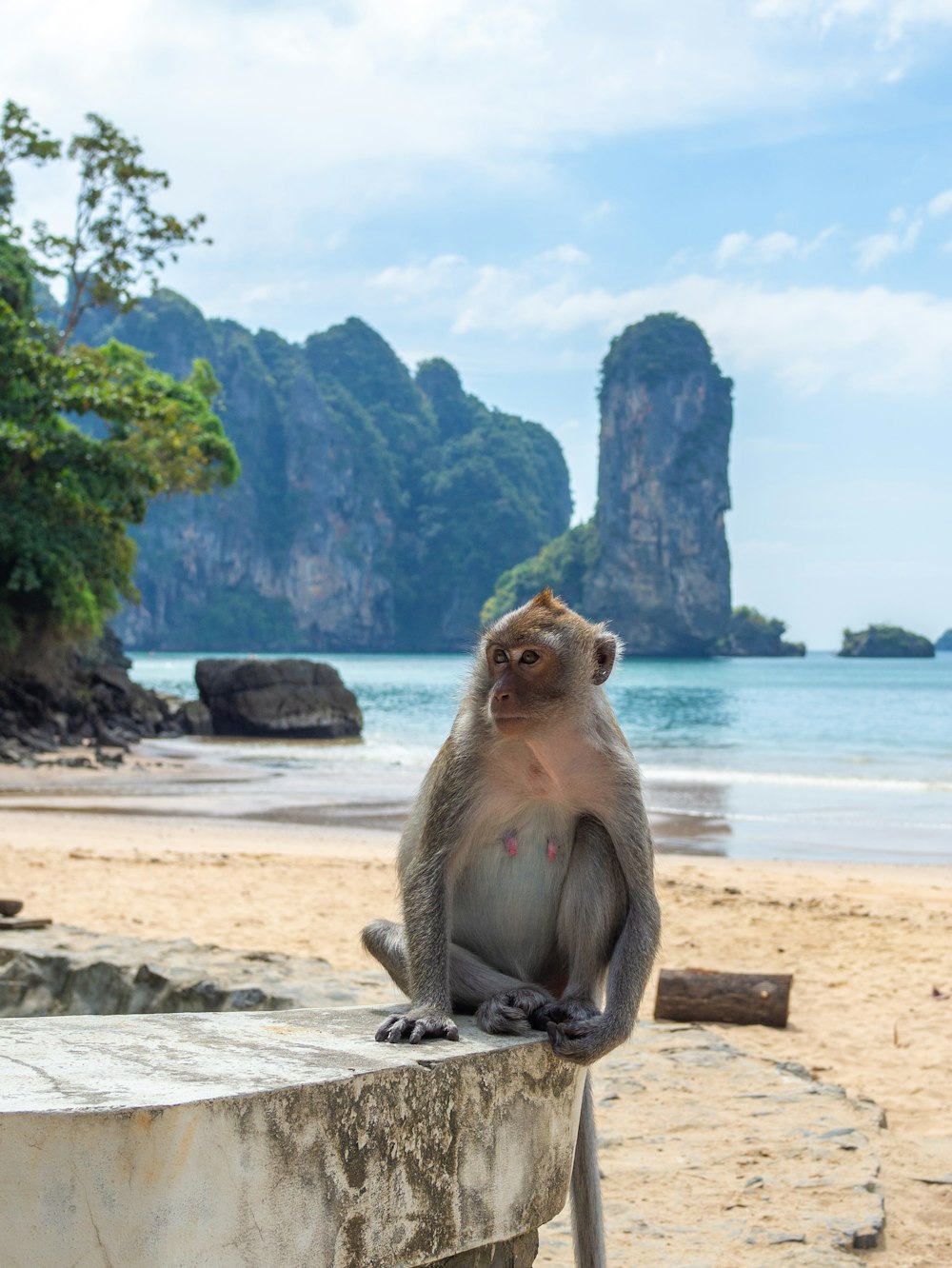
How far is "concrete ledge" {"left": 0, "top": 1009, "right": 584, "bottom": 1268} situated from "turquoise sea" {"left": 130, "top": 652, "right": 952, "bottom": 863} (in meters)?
1.19

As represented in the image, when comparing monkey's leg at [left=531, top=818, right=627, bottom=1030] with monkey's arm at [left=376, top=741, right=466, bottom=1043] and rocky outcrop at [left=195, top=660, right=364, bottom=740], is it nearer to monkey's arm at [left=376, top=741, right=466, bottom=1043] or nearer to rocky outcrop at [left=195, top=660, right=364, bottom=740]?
monkey's arm at [left=376, top=741, right=466, bottom=1043]

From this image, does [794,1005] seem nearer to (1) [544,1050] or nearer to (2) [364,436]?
(1) [544,1050]

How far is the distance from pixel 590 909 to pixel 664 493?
363 ft

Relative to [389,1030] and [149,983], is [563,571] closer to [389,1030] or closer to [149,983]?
[149,983]

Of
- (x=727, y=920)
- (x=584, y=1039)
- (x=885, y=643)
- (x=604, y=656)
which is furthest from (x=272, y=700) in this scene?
(x=885, y=643)

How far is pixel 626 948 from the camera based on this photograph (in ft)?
10.5

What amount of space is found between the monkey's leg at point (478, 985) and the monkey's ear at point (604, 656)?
805 millimetres

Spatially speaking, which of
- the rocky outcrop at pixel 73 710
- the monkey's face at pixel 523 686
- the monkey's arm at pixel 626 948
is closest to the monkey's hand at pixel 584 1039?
the monkey's arm at pixel 626 948

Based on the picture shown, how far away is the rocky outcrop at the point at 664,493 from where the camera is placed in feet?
364

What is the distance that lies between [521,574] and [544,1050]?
4609 inches

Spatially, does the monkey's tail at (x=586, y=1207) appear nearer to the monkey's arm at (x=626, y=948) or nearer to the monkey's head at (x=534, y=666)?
the monkey's arm at (x=626, y=948)

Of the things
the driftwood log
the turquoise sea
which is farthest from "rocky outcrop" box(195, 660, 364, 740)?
the driftwood log

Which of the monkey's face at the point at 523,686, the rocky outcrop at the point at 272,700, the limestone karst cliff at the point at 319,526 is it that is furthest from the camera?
the limestone karst cliff at the point at 319,526

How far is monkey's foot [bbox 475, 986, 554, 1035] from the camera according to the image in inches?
121
